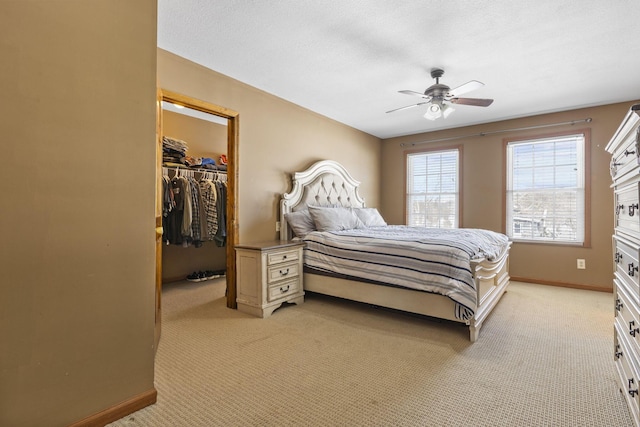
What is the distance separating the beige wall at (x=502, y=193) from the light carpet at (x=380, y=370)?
3.84 ft

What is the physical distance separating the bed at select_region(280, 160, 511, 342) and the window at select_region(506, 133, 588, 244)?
131 centimetres

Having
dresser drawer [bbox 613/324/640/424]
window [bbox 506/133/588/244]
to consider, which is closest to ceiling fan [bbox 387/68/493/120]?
window [bbox 506/133/588/244]

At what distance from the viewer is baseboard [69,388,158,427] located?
1415 millimetres

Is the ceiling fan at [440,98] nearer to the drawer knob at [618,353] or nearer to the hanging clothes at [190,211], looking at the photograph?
the drawer knob at [618,353]

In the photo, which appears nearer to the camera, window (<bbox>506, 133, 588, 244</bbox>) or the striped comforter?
the striped comforter

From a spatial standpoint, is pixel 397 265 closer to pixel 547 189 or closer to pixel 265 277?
pixel 265 277

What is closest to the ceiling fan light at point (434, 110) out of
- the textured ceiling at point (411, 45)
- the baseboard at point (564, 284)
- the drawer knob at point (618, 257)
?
the textured ceiling at point (411, 45)

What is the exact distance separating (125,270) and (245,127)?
228cm

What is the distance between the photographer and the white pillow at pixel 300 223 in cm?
370

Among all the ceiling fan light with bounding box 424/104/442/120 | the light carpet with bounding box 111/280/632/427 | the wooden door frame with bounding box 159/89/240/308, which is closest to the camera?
the light carpet with bounding box 111/280/632/427

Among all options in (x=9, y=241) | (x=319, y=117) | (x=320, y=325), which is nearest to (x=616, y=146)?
(x=320, y=325)

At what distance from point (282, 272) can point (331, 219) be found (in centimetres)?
97

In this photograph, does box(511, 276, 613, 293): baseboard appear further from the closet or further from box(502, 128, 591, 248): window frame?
the closet

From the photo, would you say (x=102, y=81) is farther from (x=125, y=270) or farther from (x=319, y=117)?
(x=319, y=117)
